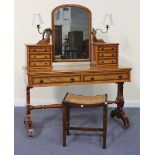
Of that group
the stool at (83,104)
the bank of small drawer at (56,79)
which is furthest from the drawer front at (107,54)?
the stool at (83,104)

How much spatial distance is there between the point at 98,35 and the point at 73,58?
1.91 ft

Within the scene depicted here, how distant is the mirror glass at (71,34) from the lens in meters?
3.14

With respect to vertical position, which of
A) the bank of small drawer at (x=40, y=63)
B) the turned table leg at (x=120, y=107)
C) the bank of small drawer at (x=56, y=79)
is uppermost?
the bank of small drawer at (x=40, y=63)

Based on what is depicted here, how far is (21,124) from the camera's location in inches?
118

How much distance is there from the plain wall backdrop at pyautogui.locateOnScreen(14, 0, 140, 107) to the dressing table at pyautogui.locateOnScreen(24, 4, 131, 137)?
316mm

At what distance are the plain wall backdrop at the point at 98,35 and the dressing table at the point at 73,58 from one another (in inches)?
12.4

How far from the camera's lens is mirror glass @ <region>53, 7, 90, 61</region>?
3.14 metres

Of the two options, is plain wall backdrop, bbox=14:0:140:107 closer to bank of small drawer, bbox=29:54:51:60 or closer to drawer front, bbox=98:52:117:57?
drawer front, bbox=98:52:117:57

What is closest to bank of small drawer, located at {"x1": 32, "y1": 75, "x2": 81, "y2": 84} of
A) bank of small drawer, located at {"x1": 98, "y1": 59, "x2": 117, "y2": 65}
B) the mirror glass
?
bank of small drawer, located at {"x1": 98, "y1": 59, "x2": 117, "y2": 65}

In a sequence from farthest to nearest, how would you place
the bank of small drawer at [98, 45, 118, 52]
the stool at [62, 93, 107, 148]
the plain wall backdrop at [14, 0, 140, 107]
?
the plain wall backdrop at [14, 0, 140, 107], the bank of small drawer at [98, 45, 118, 52], the stool at [62, 93, 107, 148]

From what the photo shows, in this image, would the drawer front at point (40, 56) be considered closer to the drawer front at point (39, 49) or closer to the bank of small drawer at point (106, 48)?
the drawer front at point (39, 49)

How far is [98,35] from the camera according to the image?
11.6 ft
